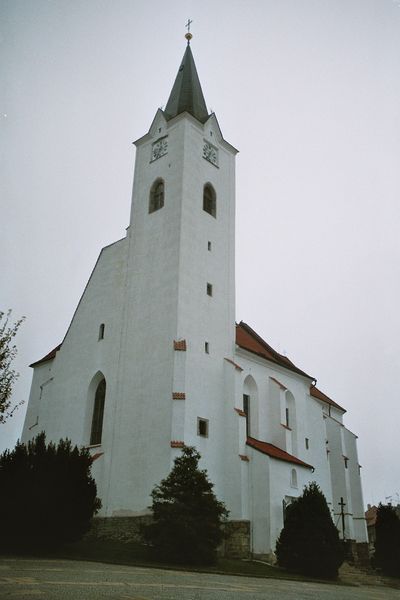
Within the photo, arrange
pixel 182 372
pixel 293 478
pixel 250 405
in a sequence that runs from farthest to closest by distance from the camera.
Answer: pixel 250 405 → pixel 293 478 → pixel 182 372

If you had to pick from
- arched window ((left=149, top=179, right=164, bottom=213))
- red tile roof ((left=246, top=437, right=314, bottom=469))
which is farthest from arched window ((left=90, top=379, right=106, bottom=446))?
arched window ((left=149, top=179, right=164, bottom=213))

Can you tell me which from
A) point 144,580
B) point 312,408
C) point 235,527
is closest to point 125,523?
point 235,527

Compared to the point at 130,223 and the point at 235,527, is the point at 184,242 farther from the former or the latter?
the point at 235,527

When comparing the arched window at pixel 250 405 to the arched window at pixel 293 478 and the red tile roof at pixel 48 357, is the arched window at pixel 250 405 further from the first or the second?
the red tile roof at pixel 48 357

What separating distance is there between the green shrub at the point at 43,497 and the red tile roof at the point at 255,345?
44.9 ft

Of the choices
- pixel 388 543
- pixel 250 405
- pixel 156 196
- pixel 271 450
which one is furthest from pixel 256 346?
pixel 388 543

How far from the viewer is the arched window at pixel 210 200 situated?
104 feet

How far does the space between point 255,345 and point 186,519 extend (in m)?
17.8

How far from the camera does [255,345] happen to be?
34594mm

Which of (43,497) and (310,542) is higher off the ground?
(43,497)

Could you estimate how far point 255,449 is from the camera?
26.0m

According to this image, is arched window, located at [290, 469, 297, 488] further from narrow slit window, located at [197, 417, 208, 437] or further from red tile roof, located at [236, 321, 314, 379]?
red tile roof, located at [236, 321, 314, 379]

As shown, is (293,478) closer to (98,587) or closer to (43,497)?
(43,497)

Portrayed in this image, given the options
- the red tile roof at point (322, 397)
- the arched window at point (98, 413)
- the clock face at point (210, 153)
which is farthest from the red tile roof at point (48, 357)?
the red tile roof at point (322, 397)
